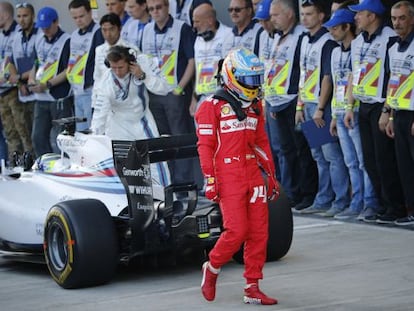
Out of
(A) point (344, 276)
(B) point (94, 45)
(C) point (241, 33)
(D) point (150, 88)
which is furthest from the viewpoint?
(B) point (94, 45)

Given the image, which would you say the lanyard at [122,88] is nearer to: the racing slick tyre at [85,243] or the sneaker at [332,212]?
the sneaker at [332,212]

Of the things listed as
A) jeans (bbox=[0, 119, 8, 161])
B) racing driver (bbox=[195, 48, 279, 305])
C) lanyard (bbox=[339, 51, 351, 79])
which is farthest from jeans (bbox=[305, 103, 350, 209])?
jeans (bbox=[0, 119, 8, 161])

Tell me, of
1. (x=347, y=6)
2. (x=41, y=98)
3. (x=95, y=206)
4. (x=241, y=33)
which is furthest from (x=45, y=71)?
(x=95, y=206)

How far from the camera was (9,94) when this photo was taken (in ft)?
57.5

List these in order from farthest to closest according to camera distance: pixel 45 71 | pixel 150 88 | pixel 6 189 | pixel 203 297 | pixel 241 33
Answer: pixel 45 71
pixel 241 33
pixel 150 88
pixel 6 189
pixel 203 297

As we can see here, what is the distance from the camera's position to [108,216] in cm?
913

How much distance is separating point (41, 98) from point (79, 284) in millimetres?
7788

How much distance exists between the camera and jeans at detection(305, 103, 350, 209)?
12641 mm

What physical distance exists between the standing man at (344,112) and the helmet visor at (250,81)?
12.9 feet

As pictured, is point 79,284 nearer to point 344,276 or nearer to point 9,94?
point 344,276

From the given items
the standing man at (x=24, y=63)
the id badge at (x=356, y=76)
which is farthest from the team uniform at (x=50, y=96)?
the id badge at (x=356, y=76)

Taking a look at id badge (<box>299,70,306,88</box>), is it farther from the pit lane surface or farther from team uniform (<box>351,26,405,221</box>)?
the pit lane surface

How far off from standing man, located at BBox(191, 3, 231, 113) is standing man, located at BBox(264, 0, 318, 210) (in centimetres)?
81

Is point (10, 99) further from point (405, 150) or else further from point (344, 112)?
point (405, 150)
